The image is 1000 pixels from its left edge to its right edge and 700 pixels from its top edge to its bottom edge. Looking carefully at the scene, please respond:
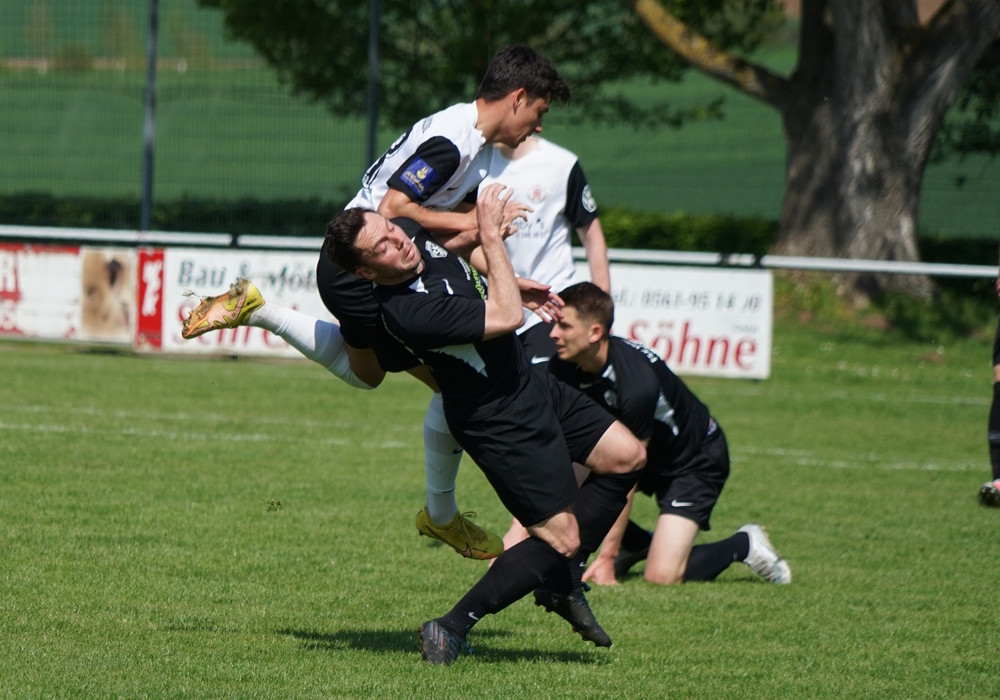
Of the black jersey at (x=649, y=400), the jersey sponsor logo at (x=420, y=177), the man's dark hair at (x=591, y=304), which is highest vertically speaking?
the jersey sponsor logo at (x=420, y=177)

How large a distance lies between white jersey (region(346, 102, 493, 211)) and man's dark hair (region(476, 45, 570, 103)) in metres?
0.11

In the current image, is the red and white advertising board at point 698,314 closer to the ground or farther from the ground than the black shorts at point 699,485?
closer to the ground

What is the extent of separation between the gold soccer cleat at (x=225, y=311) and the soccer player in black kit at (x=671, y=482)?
1280 millimetres

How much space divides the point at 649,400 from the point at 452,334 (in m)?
1.42

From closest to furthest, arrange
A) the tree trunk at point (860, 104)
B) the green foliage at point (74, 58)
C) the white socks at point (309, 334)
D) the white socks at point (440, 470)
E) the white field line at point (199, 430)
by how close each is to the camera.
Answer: the white socks at point (440, 470), the white socks at point (309, 334), the white field line at point (199, 430), the tree trunk at point (860, 104), the green foliage at point (74, 58)

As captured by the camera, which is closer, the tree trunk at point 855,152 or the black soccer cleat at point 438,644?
the black soccer cleat at point 438,644

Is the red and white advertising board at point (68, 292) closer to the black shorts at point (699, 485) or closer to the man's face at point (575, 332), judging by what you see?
the black shorts at point (699, 485)

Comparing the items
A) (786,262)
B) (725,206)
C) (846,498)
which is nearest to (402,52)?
(725,206)

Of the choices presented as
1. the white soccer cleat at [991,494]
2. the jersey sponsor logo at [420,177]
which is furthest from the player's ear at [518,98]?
the white soccer cleat at [991,494]

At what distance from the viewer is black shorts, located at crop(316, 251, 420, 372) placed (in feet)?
16.4

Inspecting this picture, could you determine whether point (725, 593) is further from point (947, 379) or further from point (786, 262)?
point (947, 379)

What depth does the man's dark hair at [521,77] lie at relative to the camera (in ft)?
17.1

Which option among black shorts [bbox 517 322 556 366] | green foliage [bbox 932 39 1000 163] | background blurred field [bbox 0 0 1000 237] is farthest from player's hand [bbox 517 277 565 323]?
green foliage [bbox 932 39 1000 163]

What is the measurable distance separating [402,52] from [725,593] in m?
16.5
